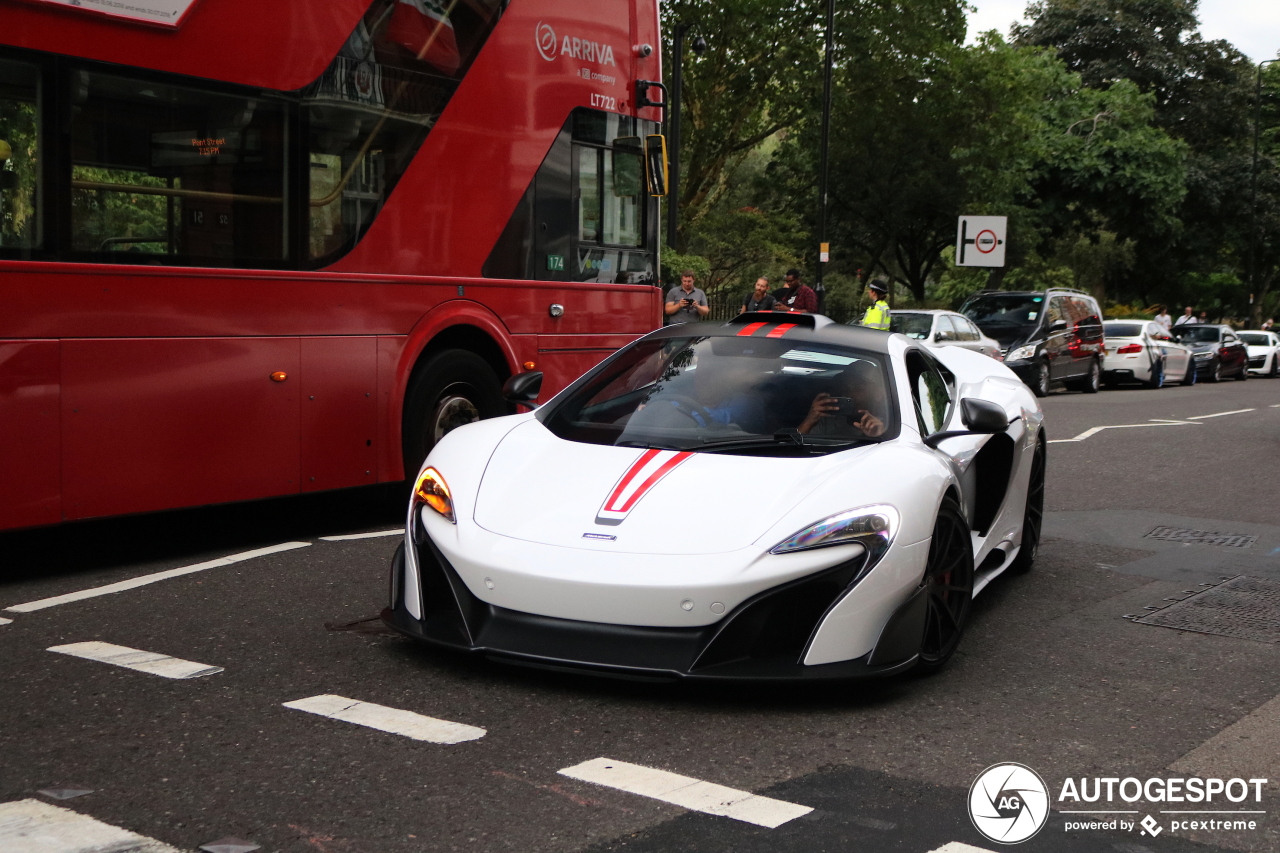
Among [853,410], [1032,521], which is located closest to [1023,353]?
[1032,521]

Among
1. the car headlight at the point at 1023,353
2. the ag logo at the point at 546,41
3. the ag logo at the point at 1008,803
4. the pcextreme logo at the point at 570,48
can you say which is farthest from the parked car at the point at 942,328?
the ag logo at the point at 1008,803

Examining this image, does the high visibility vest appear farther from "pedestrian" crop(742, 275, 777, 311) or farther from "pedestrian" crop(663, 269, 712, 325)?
"pedestrian" crop(663, 269, 712, 325)

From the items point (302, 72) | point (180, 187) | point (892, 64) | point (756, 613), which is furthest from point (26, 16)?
point (892, 64)

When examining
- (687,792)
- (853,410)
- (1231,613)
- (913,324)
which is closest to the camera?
(687,792)

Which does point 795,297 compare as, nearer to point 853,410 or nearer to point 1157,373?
point 853,410

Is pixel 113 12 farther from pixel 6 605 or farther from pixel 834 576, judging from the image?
pixel 834 576

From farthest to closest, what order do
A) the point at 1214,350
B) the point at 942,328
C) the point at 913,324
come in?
the point at 1214,350 → the point at 913,324 → the point at 942,328

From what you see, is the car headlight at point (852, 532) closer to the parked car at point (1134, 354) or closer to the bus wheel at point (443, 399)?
the bus wheel at point (443, 399)

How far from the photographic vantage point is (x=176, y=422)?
713 centimetres

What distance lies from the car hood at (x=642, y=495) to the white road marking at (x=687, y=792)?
34.8 inches

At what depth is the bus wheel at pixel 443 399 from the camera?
8.67 m

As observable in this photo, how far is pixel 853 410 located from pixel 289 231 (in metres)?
3.54

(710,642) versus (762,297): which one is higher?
(762,297)

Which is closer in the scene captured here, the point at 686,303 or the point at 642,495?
the point at 642,495
